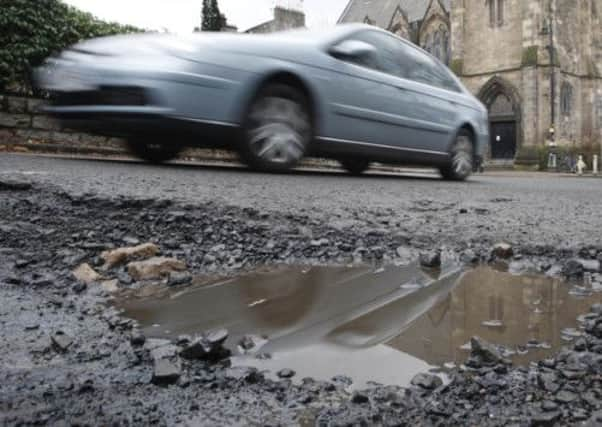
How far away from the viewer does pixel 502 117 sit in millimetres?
35250

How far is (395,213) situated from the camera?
3.90 metres

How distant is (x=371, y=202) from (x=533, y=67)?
106ft

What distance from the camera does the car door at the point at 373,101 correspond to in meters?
5.98

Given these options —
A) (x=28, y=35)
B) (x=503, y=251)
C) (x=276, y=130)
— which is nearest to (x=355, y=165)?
(x=276, y=130)

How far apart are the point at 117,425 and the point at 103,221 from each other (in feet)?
7.07

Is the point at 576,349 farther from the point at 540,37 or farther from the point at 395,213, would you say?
the point at 540,37

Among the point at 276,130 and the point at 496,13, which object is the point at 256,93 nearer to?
the point at 276,130

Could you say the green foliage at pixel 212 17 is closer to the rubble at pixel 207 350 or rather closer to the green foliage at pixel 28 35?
the green foliage at pixel 28 35

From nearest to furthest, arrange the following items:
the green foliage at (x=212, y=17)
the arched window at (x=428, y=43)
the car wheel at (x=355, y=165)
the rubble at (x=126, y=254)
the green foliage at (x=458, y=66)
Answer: the rubble at (x=126, y=254) → the car wheel at (x=355, y=165) → the green foliage at (x=212, y=17) → the green foliage at (x=458, y=66) → the arched window at (x=428, y=43)

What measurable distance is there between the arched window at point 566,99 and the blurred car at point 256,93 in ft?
103

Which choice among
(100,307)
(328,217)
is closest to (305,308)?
(100,307)

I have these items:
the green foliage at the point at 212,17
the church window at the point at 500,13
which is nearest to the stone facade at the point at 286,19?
the green foliage at the point at 212,17

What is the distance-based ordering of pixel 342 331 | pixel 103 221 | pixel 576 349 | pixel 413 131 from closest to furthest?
pixel 576 349
pixel 342 331
pixel 103 221
pixel 413 131

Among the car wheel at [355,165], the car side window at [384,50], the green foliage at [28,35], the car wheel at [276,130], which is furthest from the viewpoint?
the green foliage at [28,35]
